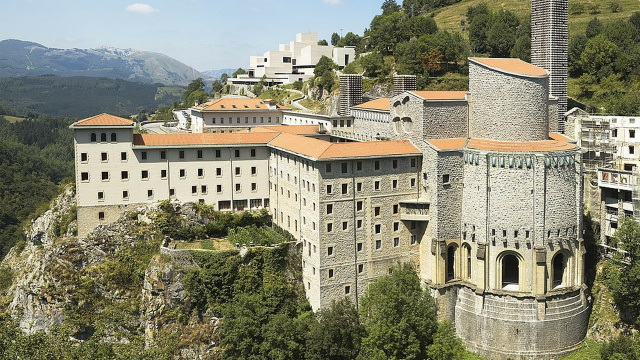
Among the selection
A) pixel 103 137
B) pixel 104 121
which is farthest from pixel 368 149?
pixel 104 121

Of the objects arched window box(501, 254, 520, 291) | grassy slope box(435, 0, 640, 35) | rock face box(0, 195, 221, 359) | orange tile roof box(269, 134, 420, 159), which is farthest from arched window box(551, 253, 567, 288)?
grassy slope box(435, 0, 640, 35)

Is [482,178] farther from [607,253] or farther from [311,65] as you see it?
[311,65]

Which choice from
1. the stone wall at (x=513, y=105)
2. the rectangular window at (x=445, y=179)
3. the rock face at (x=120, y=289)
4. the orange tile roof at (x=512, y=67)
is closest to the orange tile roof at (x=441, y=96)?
the stone wall at (x=513, y=105)

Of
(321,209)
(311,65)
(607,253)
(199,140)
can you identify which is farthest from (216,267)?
(311,65)

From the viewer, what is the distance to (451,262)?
197ft

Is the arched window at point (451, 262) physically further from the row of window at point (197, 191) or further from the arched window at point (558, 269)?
the row of window at point (197, 191)

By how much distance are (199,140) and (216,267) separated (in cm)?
1624

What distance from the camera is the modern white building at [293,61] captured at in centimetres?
14150

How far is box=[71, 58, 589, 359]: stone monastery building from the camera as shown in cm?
5222

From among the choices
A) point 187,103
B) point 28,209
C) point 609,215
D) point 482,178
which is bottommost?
point 28,209

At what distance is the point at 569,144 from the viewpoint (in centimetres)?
5425

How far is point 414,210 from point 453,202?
3.71 metres

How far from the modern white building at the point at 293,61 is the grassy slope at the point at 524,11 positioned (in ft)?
96.6

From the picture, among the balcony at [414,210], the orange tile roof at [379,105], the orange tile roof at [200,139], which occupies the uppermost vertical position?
the orange tile roof at [379,105]
